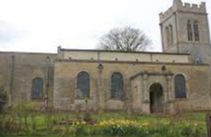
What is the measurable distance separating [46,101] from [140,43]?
83.8ft

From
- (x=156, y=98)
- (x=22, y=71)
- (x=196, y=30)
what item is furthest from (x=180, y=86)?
(x=22, y=71)

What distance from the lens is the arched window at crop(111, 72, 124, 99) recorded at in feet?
121

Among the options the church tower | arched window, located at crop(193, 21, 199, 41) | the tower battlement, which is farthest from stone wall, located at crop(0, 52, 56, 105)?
arched window, located at crop(193, 21, 199, 41)

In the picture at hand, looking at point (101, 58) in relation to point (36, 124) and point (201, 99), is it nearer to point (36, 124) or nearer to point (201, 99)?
point (201, 99)

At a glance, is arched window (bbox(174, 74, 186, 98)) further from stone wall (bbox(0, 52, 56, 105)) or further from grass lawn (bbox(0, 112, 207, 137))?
grass lawn (bbox(0, 112, 207, 137))

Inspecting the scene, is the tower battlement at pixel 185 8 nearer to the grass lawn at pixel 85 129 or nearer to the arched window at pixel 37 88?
the arched window at pixel 37 88

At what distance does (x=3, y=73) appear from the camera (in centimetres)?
3925

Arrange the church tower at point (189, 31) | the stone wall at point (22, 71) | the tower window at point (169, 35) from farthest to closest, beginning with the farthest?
the tower window at point (169, 35) → the church tower at point (189, 31) → the stone wall at point (22, 71)

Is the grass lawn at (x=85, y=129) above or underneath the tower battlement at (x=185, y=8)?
underneath

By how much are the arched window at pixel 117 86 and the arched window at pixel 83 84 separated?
2707 millimetres

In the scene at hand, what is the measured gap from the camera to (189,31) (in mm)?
49250

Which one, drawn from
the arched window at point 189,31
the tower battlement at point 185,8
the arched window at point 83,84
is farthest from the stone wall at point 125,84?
the tower battlement at point 185,8

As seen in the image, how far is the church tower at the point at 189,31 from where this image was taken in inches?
1892

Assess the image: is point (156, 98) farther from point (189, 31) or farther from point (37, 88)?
point (189, 31)
